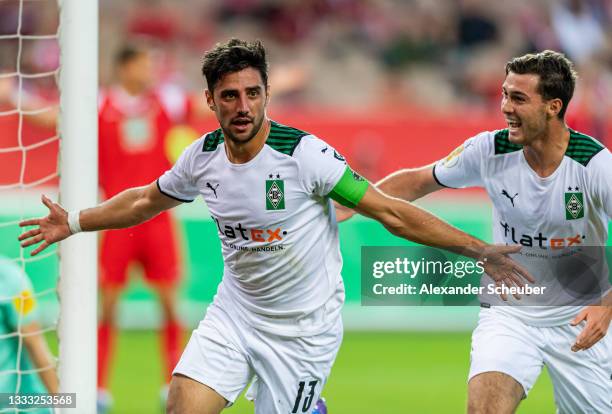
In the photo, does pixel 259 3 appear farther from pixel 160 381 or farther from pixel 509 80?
pixel 509 80

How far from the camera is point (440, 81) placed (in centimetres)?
1446

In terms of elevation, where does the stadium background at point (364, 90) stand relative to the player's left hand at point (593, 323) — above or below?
above

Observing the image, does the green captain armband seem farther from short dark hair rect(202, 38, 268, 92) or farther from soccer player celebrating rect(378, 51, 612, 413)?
soccer player celebrating rect(378, 51, 612, 413)

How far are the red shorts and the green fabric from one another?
2249 mm

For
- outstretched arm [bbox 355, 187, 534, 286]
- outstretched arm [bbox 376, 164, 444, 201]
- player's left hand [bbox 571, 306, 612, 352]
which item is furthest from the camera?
outstretched arm [bbox 376, 164, 444, 201]

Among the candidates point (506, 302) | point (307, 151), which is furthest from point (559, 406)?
point (307, 151)

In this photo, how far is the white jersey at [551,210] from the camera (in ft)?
16.7

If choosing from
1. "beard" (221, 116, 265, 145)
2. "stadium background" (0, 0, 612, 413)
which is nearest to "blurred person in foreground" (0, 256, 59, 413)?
"beard" (221, 116, 265, 145)

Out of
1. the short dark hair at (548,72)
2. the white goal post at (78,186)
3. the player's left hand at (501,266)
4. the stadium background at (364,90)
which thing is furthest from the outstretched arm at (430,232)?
the stadium background at (364,90)

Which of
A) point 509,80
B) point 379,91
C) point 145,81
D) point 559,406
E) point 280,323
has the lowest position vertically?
point 559,406

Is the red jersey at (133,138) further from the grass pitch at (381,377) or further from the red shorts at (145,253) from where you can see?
the grass pitch at (381,377)

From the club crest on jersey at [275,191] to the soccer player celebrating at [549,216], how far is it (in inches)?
43.2

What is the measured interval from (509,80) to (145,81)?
12.7ft

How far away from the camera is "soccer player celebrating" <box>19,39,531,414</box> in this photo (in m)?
4.73
